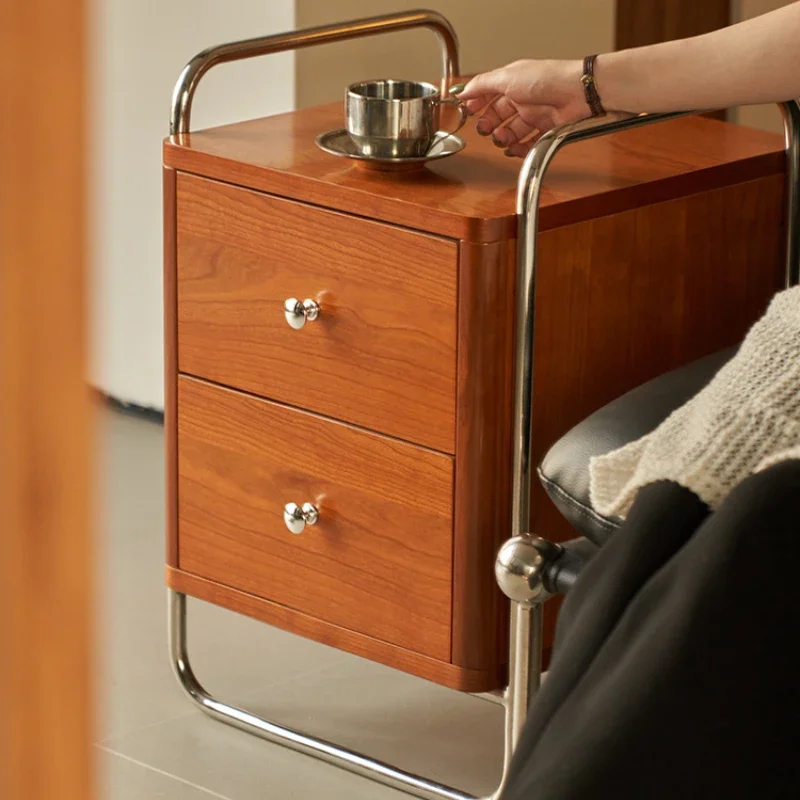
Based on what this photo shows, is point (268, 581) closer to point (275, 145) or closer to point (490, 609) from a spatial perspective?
point (490, 609)

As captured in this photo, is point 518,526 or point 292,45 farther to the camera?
point 292,45

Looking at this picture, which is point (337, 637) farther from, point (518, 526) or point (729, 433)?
point (729, 433)

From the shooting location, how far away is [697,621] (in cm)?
90

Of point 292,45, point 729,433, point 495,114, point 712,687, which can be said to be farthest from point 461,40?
point 712,687

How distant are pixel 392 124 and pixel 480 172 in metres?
0.09

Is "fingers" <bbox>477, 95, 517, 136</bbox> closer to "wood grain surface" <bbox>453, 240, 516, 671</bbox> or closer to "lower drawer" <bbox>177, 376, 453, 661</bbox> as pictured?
"wood grain surface" <bbox>453, 240, 516, 671</bbox>

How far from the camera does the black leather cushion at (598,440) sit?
121cm

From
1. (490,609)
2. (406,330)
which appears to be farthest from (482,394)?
(490,609)

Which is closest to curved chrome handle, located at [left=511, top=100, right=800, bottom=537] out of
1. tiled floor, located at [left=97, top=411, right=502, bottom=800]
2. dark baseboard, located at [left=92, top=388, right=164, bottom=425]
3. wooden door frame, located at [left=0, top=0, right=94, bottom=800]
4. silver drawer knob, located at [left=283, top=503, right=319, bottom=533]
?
silver drawer knob, located at [left=283, top=503, right=319, bottom=533]

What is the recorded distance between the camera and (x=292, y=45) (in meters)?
1.63

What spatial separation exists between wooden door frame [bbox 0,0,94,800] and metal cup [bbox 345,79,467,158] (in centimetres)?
111

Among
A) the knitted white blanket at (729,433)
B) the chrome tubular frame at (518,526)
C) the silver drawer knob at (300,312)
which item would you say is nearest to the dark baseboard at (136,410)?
the chrome tubular frame at (518,526)

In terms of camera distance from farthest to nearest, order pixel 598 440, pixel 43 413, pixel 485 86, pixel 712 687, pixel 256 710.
A: pixel 256 710
pixel 485 86
pixel 598 440
pixel 712 687
pixel 43 413

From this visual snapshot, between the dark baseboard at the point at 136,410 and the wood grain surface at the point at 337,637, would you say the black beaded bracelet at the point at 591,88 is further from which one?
the dark baseboard at the point at 136,410
